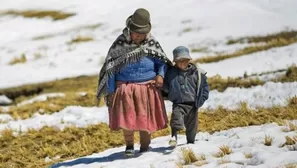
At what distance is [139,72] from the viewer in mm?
7273

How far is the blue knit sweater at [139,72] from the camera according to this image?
23.8 ft

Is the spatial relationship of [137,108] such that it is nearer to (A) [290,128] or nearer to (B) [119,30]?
(A) [290,128]

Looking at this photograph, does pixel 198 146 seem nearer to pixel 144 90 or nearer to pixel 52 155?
pixel 144 90

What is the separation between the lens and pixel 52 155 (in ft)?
30.4

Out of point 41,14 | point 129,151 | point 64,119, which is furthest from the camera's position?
point 41,14

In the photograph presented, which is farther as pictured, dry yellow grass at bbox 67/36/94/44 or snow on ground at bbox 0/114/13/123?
dry yellow grass at bbox 67/36/94/44

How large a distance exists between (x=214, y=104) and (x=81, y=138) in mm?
3100

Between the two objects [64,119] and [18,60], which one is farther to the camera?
[18,60]

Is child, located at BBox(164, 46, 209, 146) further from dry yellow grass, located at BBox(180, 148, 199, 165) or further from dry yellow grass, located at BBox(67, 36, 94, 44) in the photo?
dry yellow grass, located at BBox(67, 36, 94, 44)

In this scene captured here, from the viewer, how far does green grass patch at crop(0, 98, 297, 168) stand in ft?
29.8

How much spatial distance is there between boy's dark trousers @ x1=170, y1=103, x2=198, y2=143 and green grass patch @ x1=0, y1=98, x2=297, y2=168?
1.46m

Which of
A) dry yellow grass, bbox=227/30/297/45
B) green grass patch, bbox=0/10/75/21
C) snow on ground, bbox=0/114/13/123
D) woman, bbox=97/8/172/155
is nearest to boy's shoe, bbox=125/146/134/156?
woman, bbox=97/8/172/155

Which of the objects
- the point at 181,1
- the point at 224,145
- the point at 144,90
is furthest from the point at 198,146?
the point at 181,1

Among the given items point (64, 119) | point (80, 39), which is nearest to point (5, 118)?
point (64, 119)
